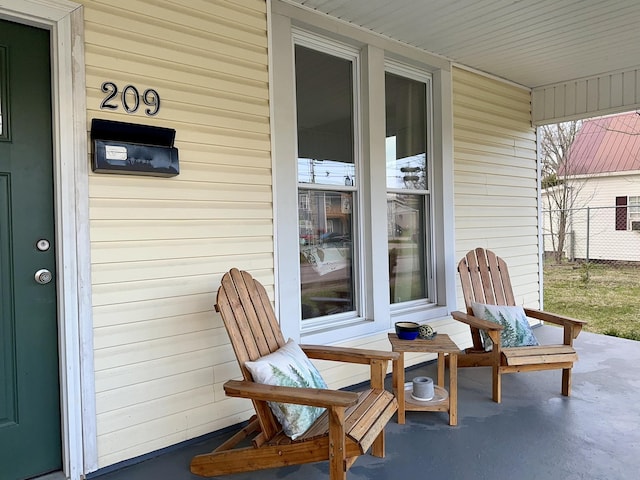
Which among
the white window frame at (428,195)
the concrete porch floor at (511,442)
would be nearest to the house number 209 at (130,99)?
the concrete porch floor at (511,442)

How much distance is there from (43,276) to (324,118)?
6.93 feet

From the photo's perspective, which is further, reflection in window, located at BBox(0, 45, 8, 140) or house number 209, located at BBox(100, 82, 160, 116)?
house number 209, located at BBox(100, 82, 160, 116)

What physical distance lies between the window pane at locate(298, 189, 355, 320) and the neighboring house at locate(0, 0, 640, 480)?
1cm

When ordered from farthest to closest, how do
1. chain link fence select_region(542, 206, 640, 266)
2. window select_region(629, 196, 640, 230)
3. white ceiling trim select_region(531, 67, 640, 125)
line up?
window select_region(629, 196, 640, 230), chain link fence select_region(542, 206, 640, 266), white ceiling trim select_region(531, 67, 640, 125)

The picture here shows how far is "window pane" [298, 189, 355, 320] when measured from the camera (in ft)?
10.4

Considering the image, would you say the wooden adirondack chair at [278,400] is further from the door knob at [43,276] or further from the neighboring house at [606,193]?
the neighboring house at [606,193]

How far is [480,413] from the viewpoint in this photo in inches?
113

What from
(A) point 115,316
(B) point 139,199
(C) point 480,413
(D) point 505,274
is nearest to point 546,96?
(D) point 505,274

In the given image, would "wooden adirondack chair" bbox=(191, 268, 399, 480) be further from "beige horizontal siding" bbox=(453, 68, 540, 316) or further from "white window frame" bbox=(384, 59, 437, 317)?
"beige horizontal siding" bbox=(453, 68, 540, 316)

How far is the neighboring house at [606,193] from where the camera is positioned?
10220mm

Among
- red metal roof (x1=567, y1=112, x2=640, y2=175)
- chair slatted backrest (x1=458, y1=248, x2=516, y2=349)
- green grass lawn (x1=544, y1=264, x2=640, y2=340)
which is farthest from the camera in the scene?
red metal roof (x1=567, y1=112, x2=640, y2=175)

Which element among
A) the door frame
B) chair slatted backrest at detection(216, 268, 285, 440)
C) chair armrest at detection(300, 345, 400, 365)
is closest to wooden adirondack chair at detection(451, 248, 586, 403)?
chair armrest at detection(300, 345, 400, 365)

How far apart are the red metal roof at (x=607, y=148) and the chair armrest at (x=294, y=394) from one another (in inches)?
450

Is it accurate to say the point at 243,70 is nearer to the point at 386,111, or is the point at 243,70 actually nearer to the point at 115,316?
the point at 386,111
